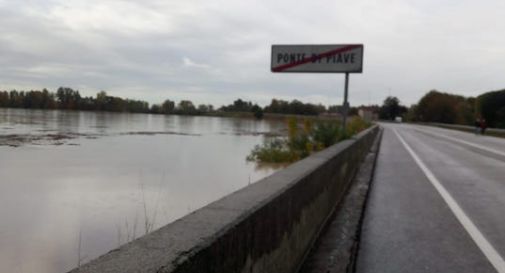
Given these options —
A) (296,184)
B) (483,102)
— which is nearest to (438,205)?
(296,184)

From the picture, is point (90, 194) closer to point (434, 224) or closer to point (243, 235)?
point (434, 224)

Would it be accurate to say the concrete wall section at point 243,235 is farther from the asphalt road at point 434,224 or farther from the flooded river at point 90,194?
the flooded river at point 90,194

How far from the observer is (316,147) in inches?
749

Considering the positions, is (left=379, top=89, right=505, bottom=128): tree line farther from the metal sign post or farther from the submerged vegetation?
the metal sign post

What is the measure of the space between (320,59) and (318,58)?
8cm

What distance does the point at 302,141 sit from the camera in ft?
68.7

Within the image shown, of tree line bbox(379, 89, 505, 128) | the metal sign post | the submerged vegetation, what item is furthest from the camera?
tree line bbox(379, 89, 505, 128)

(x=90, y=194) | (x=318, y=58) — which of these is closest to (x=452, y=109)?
(x=318, y=58)

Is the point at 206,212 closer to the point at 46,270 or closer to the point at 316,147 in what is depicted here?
the point at 46,270

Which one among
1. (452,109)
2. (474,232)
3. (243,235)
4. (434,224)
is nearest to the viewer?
(243,235)

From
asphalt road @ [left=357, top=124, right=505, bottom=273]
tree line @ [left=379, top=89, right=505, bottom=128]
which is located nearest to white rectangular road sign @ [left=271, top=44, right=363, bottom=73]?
asphalt road @ [left=357, top=124, right=505, bottom=273]

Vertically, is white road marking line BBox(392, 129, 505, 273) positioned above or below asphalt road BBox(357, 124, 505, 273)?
above

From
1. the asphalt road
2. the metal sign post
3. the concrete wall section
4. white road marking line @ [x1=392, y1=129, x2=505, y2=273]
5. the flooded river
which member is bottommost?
the flooded river

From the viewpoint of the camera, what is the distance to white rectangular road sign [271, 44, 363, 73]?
17031 mm
